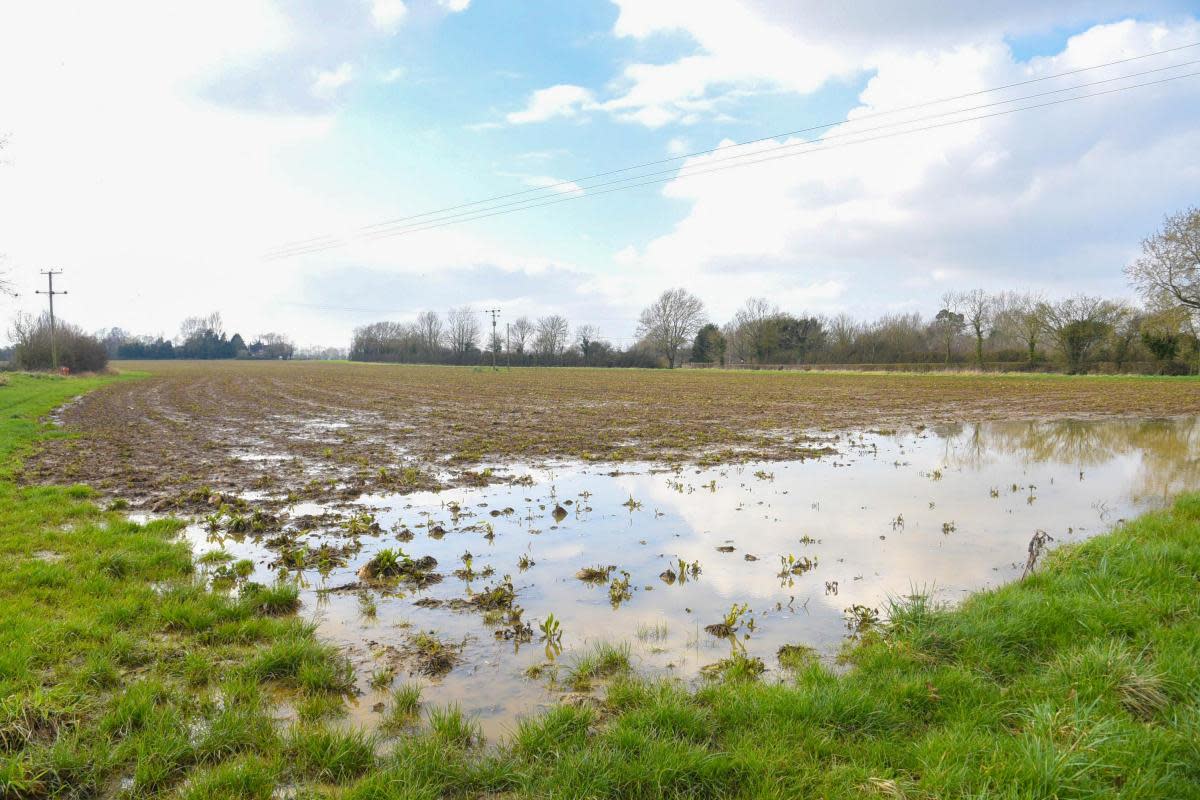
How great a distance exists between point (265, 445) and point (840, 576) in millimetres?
14331

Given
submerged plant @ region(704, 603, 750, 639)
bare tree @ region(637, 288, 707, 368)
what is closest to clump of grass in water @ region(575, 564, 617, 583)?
submerged plant @ region(704, 603, 750, 639)

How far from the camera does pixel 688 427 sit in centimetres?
1950

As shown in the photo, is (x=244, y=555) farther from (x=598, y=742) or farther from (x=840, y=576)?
(x=840, y=576)

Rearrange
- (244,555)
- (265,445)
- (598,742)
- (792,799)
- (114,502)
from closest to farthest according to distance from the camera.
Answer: (792,799) < (598,742) < (244,555) < (114,502) < (265,445)

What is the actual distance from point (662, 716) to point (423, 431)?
16.2 m

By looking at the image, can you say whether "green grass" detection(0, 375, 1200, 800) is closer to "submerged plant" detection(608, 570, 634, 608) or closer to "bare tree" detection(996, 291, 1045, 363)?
"submerged plant" detection(608, 570, 634, 608)

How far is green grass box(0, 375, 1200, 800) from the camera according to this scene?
3.04 metres

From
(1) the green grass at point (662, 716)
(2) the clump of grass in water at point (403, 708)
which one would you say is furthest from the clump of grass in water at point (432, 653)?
(1) the green grass at point (662, 716)

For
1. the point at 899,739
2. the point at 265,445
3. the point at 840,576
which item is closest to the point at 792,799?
the point at 899,739

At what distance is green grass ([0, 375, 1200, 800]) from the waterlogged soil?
5.44m

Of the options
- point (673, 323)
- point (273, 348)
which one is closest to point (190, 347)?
point (273, 348)

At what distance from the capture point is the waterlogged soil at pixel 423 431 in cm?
1121

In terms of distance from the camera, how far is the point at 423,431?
61.5 ft

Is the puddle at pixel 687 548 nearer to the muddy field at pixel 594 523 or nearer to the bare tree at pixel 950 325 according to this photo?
the muddy field at pixel 594 523
